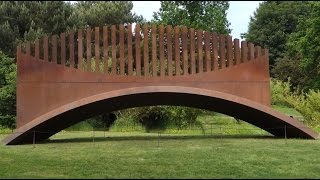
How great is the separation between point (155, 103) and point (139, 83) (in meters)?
1.89

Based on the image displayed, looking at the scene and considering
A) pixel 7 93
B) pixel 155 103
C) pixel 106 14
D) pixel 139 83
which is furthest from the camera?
pixel 106 14

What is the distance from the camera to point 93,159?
34.3 ft

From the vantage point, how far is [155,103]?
53.4 feet

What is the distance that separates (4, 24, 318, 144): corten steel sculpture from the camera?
14125 millimetres

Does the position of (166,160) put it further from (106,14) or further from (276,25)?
(276,25)

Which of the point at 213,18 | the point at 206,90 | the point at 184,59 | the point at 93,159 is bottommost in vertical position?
the point at 93,159

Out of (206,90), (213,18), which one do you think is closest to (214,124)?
(206,90)

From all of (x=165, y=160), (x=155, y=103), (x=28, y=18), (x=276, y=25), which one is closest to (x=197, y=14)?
(x=276, y=25)

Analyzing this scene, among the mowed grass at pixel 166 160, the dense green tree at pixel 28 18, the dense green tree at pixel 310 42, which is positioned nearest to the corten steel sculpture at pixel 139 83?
the mowed grass at pixel 166 160

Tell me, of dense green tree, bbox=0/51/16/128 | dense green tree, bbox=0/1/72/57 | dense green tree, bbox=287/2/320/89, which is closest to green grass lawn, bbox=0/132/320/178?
dense green tree, bbox=0/51/16/128

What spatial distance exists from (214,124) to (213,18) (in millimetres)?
16820

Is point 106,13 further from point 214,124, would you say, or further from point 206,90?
point 206,90

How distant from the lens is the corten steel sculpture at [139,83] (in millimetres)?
14125

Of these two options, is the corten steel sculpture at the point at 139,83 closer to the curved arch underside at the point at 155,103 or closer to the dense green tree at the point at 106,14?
the curved arch underside at the point at 155,103
